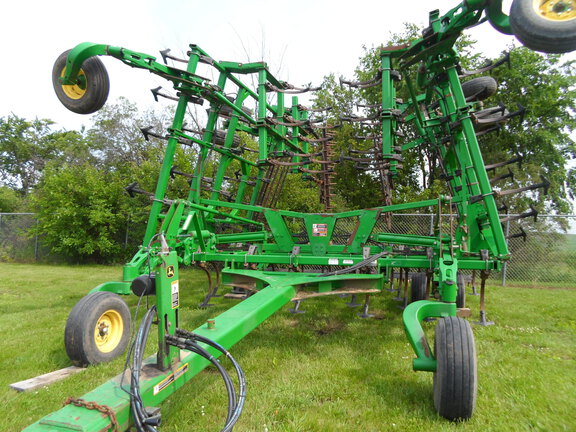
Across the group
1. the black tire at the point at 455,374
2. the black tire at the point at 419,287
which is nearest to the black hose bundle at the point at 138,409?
the black tire at the point at 455,374

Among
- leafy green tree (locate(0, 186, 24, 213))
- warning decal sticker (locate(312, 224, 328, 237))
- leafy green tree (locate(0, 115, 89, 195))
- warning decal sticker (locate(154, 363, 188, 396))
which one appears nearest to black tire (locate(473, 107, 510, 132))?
warning decal sticker (locate(312, 224, 328, 237))

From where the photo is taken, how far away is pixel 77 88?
5590 mm

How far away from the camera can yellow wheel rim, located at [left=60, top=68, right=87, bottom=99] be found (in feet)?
18.0

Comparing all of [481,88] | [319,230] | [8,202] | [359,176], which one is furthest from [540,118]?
[8,202]

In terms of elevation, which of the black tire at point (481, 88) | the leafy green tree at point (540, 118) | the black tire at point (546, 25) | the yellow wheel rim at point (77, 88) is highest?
the leafy green tree at point (540, 118)

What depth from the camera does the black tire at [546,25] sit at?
3090 millimetres

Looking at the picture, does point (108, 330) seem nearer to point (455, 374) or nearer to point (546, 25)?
point (455, 374)

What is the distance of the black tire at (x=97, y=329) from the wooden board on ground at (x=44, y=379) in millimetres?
103

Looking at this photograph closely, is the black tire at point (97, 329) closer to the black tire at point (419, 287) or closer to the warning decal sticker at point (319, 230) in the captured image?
the warning decal sticker at point (319, 230)

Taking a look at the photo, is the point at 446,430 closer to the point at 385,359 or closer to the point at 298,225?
the point at 385,359

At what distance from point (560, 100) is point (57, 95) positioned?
65.4 ft

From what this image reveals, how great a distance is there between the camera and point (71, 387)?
3279 mm

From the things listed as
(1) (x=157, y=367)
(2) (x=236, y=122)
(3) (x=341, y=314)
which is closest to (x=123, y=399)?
(1) (x=157, y=367)

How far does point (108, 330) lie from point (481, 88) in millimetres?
6884
